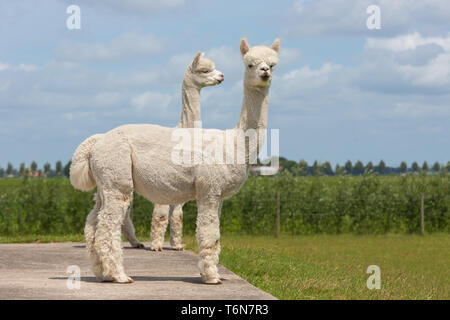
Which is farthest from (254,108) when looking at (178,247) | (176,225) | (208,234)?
(178,247)

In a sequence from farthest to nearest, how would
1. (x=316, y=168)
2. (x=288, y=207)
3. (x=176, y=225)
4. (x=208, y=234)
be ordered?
(x=316, y=168)
(x=288, y=207)
(x=176, y=225)
(x=208, y=234)

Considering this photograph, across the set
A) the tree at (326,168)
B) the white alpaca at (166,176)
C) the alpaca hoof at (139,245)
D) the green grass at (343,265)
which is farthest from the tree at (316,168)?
the white alpaca at (166,176)

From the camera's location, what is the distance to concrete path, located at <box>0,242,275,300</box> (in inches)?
307

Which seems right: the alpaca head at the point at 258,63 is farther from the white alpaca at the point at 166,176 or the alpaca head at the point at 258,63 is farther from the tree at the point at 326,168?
the tree at the point at 326,168

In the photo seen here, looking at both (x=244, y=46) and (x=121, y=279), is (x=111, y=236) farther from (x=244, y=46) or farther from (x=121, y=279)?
(x=244, y=46)

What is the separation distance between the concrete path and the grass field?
2.33 ft

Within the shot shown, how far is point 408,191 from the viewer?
2555 centimetres

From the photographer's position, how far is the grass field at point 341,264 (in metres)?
9.17

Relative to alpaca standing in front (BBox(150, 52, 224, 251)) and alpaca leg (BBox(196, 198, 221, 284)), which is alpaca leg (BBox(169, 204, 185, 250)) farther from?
alpaca leg (BBox(196, 198, 221, 284))

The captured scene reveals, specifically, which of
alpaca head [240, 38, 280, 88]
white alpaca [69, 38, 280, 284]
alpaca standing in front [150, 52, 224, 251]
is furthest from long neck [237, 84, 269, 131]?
alpaca standing in front [150, 52, 224, 251]

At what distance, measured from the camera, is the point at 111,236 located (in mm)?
8562

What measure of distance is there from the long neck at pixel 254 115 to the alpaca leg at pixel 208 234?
79cm

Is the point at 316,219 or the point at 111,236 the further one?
the point at 316,219

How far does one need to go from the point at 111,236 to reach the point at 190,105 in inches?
188
